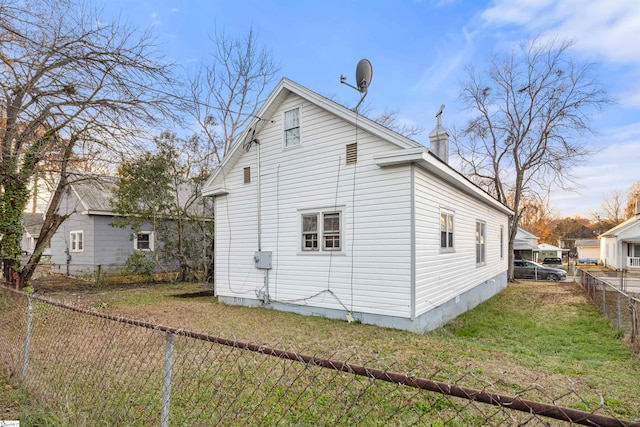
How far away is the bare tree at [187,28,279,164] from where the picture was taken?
18.7 m

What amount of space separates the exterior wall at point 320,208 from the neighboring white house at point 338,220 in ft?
0.08

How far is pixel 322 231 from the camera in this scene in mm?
8570

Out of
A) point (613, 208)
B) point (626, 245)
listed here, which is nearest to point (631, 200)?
point (613, 208)

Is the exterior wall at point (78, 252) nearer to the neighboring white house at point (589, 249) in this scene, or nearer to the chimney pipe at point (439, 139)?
the chimney pipe at point (439, 139)

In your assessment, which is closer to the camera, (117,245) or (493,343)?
(493,343)

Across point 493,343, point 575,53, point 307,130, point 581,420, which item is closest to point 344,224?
point 307,130

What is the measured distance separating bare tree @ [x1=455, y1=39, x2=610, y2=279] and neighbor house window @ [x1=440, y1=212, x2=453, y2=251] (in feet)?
46.9

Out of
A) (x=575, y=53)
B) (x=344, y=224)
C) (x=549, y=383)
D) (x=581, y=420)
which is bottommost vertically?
(x=549, y=383)

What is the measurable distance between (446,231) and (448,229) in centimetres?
20

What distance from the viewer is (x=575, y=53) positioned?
1967 cm

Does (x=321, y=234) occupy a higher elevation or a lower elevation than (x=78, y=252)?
higher

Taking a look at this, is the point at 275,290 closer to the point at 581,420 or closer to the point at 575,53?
the point at 581,420

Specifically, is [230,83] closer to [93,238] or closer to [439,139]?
[93,238]

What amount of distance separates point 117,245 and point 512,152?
2319 cm
